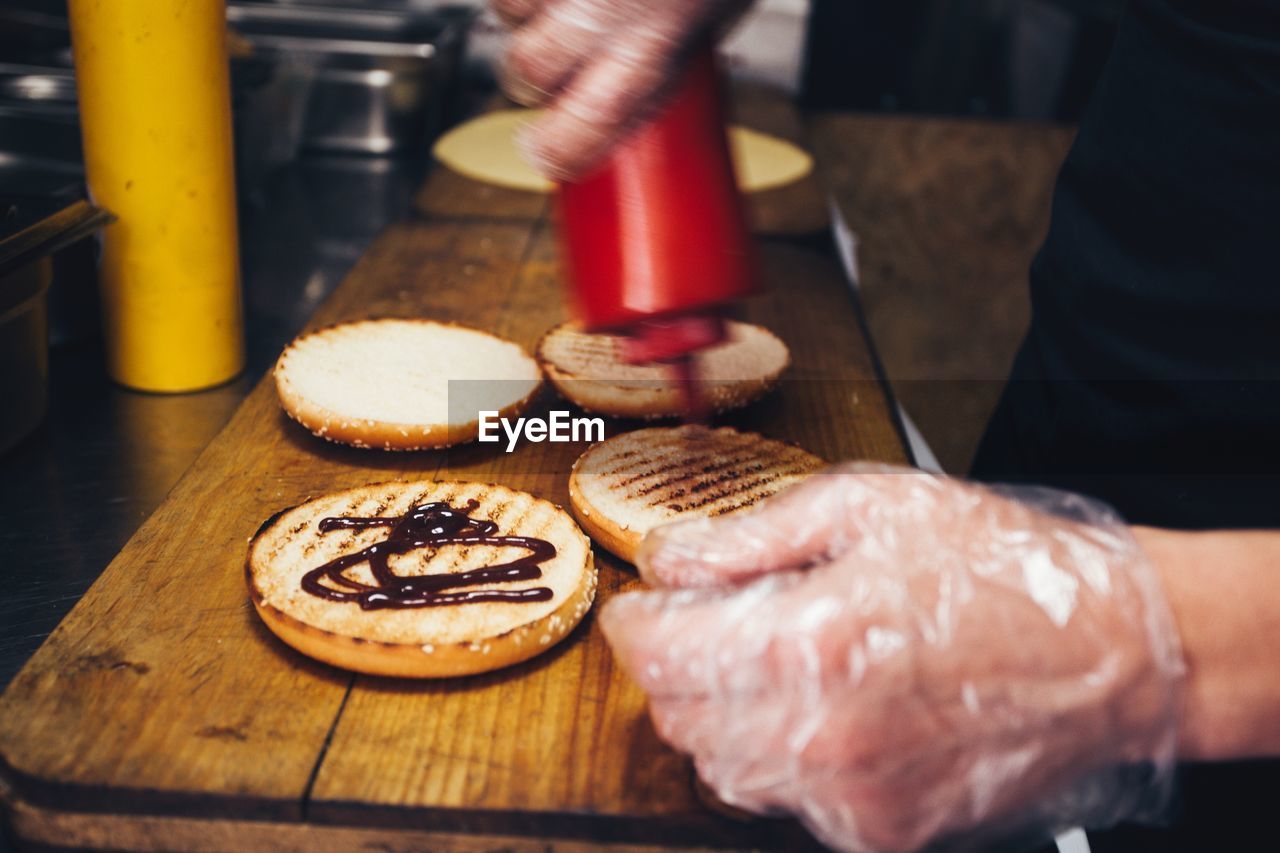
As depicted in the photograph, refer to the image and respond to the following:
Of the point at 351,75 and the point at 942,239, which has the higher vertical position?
the point at 351,75

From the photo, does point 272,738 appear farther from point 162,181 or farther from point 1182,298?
point 1182,298

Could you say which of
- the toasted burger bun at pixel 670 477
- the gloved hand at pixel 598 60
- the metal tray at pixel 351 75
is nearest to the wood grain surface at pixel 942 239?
the metal tray at pixel 351 75

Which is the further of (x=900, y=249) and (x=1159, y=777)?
(x=900, y=249)

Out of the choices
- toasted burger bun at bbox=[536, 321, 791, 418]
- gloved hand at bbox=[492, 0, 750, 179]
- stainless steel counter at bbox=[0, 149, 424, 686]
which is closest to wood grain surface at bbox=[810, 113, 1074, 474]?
toasted burger bun at bbox=[536, 321, 791, 418]

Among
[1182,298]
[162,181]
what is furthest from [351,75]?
[1182,298]

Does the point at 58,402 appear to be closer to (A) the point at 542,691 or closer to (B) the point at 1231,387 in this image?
(A) the point at 542,691

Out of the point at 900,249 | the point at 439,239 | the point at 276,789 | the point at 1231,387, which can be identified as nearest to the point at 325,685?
the point at 276,789
